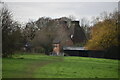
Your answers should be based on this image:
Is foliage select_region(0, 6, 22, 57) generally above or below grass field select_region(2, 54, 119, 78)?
above

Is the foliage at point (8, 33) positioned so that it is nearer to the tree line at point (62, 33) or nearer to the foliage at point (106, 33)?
the tree line at point (62, 33)

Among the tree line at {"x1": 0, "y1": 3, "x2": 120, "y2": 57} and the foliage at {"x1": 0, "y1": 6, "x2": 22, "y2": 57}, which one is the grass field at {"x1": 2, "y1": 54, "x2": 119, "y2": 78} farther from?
the tree line at {"x1": 0, "y1": 3, "x2": 120, "y2": 57}

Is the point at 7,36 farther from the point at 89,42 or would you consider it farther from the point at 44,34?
the point at 89,42

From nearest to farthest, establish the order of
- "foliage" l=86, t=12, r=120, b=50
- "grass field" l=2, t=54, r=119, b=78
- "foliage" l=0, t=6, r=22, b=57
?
"grass field" l=2, t=54, r=119, b=78 → "foliage" l=0, t=6, r=22, b=57 → "foliage" l=86, t=12, r=120, b=50

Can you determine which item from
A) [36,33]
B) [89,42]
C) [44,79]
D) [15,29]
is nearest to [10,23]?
[15,29]

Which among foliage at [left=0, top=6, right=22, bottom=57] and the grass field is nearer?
the grass field

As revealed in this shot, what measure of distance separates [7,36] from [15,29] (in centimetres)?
153

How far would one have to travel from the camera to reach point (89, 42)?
123ft

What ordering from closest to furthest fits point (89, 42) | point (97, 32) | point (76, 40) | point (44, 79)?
1. point (44, 79)
2. point (97, 32)
3. point (89, 42)
4. point (76, 40)

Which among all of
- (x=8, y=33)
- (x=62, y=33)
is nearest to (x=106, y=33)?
(x=62, y=33)

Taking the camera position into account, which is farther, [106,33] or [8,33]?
[106,33]

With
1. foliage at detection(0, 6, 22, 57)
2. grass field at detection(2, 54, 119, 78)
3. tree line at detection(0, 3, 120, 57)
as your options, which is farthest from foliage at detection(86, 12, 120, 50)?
grass field at detection(2, 54, 119, 78)

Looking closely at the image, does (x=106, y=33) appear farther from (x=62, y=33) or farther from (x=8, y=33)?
(x=8, y=33)

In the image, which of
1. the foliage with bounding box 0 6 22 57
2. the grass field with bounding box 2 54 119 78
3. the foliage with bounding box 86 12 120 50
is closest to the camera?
the grass field with bounding box 2 54 119 78
